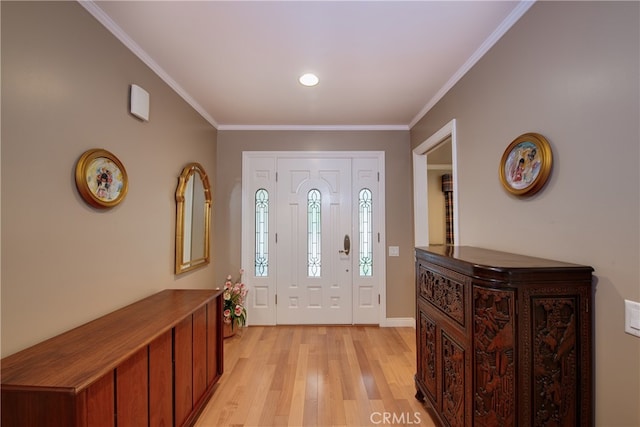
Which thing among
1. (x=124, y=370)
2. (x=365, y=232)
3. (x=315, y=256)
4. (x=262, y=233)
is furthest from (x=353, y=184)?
(x=124, y=370)

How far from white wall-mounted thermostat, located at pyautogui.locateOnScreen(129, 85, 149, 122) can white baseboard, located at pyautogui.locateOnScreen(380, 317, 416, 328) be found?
3331 millimetres

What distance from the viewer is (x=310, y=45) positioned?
1.84 m

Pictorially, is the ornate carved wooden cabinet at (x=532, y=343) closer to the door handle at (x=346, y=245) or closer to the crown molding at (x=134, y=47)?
the door handle at (x=346, y=245)

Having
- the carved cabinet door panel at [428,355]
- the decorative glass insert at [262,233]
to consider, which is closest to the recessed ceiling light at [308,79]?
the decorative glass insert at [262,233]

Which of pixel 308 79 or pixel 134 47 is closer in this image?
pixel 134 47

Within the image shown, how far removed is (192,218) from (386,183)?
234 centimetres

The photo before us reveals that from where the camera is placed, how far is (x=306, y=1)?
4.82 ft

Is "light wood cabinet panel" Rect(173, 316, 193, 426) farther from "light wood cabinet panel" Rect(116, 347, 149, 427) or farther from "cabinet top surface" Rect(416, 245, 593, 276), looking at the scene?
"cabinet top surface" Rect(416, 245, 593, 276)

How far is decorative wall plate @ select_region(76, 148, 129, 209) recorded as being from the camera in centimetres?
142

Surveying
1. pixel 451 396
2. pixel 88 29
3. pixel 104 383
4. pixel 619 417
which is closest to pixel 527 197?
pixel 619 417

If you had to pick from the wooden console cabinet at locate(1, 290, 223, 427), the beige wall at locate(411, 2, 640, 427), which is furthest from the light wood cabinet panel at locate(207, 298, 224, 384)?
the beige wall at locate(411, 2, 640, 427)

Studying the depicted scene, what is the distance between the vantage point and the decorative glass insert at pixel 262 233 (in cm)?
344

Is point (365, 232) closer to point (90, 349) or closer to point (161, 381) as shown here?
point (161, 381)

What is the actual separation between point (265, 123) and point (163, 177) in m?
1.52
